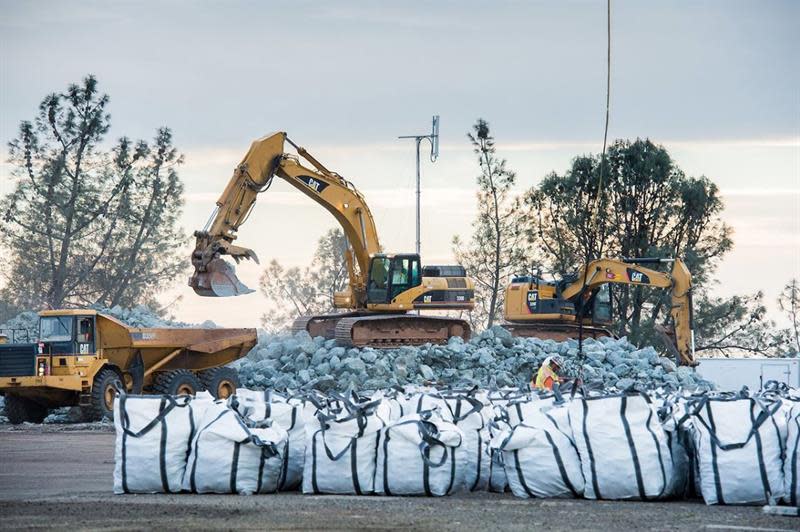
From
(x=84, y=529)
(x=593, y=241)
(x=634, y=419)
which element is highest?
(x=593, y=241)

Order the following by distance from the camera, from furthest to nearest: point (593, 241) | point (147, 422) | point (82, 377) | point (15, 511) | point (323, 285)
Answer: point (323, 285) → point (593, 241) → point (82, 377) → point (147, 422) → point (15, 511)

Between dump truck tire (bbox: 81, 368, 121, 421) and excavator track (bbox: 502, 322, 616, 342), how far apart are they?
16078 mm

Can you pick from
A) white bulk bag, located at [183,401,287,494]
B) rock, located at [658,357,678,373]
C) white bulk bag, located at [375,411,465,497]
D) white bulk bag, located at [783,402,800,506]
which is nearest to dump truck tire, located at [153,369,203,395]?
rock, located at [658,357,678,373]

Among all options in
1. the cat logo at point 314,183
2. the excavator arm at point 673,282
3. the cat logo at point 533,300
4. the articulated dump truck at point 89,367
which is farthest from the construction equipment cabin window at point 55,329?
the cat logo at point 533,300

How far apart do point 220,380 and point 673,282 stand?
15.3 m

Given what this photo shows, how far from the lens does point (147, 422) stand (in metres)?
12.2

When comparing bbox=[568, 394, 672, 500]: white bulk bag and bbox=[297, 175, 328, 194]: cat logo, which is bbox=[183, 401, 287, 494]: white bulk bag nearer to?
bbox=[568, 394, 672, 500]: white bulk bag

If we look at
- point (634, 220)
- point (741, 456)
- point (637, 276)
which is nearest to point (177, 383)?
point (637, 276)

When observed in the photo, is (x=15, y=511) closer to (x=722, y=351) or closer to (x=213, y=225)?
(x=213, y=225)

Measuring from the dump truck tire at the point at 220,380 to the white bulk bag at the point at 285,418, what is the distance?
15.2 meters

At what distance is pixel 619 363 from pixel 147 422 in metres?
23.1

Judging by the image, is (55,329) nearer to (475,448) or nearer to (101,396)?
(101,396)

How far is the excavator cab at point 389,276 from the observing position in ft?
113

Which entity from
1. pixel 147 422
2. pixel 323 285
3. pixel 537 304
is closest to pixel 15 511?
pixel 147 422
